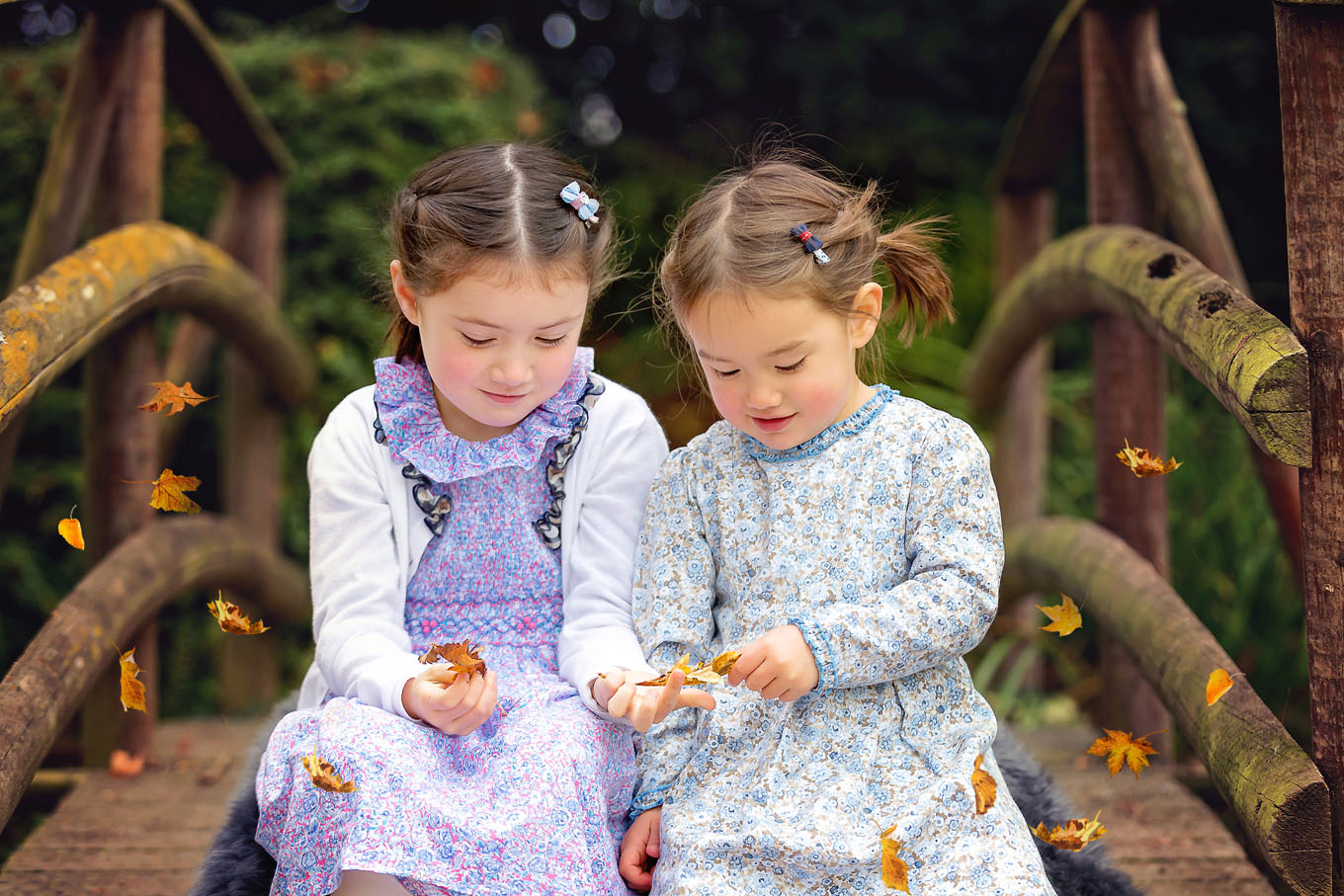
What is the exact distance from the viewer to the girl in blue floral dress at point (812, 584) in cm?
162

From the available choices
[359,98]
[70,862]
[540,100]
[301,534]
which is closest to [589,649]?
[70,862]

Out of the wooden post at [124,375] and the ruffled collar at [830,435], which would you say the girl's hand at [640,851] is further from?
the wooden post at [124,375]

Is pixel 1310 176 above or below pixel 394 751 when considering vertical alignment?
above

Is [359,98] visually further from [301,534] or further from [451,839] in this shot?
[451,839]

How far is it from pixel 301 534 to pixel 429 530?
2.10 meters

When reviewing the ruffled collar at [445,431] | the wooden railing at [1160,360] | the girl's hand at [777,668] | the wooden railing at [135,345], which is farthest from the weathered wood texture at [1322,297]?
the wooden railing at [135,345]

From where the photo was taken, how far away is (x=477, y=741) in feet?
5.71

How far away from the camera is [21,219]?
380 centimetres

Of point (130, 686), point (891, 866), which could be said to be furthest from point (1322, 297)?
point (130, 686)

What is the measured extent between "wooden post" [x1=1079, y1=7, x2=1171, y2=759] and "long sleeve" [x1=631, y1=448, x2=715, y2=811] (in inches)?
50.0

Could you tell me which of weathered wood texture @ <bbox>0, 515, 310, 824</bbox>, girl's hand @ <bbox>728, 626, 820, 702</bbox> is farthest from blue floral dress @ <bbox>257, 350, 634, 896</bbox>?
weathered wood texture @ <bbox>0, 515, 310, 824</bbox>

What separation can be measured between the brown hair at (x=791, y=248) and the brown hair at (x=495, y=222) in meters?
0.14

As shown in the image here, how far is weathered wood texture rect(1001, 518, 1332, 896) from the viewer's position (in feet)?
5.13

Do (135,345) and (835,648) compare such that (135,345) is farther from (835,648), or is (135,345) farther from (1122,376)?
(1122,376)
